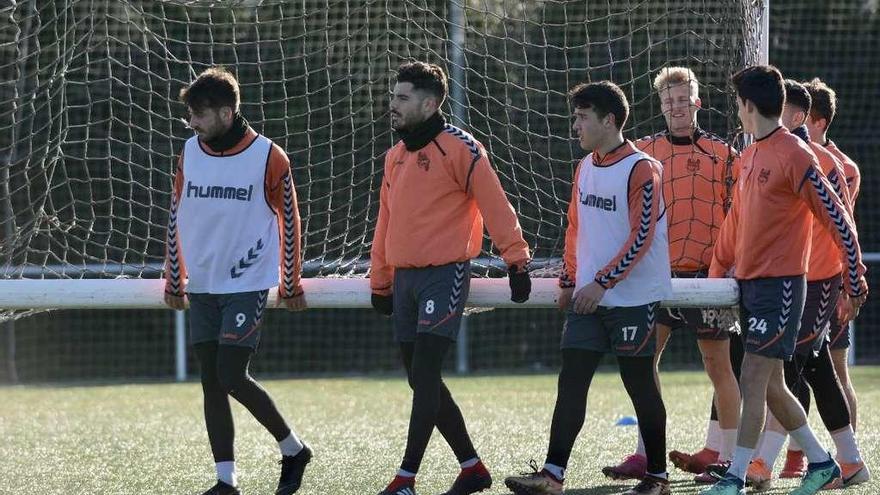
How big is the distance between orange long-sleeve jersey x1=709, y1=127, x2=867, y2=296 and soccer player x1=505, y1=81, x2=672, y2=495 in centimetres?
34

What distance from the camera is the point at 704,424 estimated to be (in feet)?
28.2

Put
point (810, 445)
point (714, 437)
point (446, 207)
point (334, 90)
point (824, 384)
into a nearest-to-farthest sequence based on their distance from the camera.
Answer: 1. point (446, 207)
2. point (810, 445)
3. point (824, 384)
4. point (714, 437)
5. point (334, 90)

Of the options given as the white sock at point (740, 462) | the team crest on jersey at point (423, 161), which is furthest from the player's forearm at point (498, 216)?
the white sock at point (740, 462)

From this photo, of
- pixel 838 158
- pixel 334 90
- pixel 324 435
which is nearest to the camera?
pixel 838 158

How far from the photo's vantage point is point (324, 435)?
830 cm

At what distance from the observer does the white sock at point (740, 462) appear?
213 inches

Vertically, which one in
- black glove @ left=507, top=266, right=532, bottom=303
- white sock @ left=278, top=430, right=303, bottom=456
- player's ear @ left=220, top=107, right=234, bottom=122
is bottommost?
white sock @ left=278, top=430, right=303, bottom=456

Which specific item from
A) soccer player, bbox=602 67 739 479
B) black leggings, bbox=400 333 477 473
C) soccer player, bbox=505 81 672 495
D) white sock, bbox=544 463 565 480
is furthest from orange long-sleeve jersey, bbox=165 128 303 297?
soccer player, bbox=602 67 739 479

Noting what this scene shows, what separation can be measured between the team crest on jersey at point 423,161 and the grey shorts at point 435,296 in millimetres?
388

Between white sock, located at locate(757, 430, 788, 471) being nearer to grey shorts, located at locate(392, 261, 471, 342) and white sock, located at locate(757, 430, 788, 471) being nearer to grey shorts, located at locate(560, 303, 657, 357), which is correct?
grey shorts, located at locate(560, 303, 657, 357)

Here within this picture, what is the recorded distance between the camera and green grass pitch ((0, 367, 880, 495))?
638 centimetres

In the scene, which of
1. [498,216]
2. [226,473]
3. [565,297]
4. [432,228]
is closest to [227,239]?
[432,228]

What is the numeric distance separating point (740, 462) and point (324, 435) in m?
3.39

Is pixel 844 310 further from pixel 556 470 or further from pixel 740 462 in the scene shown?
pixel 556 470
